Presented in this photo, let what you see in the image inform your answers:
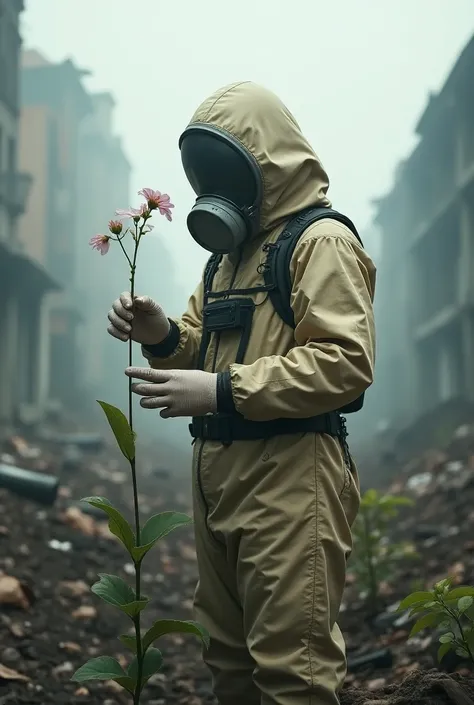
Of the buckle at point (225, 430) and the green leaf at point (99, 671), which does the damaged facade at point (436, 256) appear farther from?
the green leaf at point (99, 671)

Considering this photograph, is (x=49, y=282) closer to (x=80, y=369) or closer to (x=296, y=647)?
(x=80, y=369)

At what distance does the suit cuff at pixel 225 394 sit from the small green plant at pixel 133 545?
25 cm

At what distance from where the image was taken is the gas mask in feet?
7.80

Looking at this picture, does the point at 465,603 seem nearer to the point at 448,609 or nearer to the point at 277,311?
the point at 448,609

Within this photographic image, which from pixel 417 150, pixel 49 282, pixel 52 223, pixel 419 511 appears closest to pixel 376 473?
pixel 419 511

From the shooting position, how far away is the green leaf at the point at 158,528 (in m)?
2.19

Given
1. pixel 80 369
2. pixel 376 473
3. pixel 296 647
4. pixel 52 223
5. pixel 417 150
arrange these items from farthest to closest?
pixel 80 369, pixel 52 223, pixel 417 150, pixel 376 473, pixel 296 647

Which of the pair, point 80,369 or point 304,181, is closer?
point 304,181

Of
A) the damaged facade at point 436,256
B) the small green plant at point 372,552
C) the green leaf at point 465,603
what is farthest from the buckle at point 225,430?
the damaged facade at point 436,256

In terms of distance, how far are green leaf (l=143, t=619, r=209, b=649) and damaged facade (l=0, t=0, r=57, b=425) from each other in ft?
35.5

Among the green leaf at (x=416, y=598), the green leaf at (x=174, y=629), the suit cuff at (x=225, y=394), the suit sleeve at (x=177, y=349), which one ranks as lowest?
the green leaf at (x=174, y=629)

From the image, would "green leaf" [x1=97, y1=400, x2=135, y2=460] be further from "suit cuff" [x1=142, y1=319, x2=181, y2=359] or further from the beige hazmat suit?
"suit cuff" [x1=142, y1=319, x2=181, y2=359]

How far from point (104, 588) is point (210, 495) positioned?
413mm

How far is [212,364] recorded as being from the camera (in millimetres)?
2529
